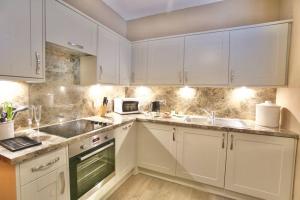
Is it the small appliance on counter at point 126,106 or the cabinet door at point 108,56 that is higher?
the cabinet door at point 108,56

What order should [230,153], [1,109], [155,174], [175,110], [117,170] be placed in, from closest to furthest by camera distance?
[1,109], [230,153], [117,170], [155,174], [175,110]

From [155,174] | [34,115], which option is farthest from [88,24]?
[155,174]

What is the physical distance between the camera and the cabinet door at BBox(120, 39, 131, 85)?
248cm

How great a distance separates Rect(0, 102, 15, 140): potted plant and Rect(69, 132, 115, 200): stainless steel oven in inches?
19.7

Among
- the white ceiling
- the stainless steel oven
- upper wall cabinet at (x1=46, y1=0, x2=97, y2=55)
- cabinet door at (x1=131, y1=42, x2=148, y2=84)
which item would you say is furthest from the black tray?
the white ceiling

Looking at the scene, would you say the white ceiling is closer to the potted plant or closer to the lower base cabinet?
the lower base cabinet

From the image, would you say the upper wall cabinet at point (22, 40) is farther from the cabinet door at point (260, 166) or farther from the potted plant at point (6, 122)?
the cabinet door at point (260, 166)

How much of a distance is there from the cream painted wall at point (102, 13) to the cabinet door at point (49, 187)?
1.94 metres

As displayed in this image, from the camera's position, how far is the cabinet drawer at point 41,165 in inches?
41.9

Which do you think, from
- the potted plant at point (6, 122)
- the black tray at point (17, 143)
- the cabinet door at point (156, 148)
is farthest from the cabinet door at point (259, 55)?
the potted plant at point (6, 122)

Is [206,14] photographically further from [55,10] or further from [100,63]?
[55,10]

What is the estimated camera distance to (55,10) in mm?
1487

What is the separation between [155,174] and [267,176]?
141 centimetres

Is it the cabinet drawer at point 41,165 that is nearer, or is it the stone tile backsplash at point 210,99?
the cabinet drawer at point 41,165
